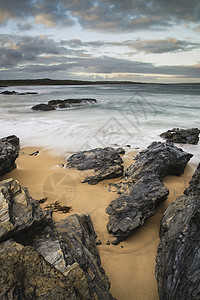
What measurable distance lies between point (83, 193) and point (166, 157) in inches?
97.4

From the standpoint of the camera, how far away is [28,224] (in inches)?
88.4

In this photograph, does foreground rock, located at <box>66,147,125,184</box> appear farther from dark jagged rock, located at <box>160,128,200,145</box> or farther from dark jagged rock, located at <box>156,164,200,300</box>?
dark jagged rock, located at <box>160,128,200,145</box>

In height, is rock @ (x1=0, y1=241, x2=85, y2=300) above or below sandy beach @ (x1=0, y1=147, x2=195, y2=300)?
above

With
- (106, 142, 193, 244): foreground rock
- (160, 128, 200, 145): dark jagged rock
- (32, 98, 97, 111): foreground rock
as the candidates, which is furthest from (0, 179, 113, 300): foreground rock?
(32, 98, 97, 111): foreground rock

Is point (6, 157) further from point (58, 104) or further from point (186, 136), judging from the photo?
point (58, 104)

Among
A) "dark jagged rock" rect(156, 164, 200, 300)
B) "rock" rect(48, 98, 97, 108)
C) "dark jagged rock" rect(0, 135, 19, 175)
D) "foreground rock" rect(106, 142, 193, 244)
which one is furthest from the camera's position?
"rock" rect(48, 98, 97, 108)

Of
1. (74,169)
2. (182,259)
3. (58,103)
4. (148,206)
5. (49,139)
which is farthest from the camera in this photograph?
(58,103)

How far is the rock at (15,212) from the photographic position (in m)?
2.05

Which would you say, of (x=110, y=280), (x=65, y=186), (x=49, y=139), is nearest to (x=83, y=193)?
(x=65, y=186)

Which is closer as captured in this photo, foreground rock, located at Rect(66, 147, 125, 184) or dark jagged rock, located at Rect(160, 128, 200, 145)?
foreground rock, located at Rect(66, 147, 125, 184)

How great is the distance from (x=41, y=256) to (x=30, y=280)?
212 mm

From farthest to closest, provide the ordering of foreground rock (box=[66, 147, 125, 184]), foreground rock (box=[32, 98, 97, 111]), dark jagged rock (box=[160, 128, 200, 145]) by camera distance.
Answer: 1. foreground rock (box=[32, 98, 97, 111])
2. dark jagged rock (box=[160, 128, 200, 145])
3. foreground rock (box=[66, 147, 125, 184])

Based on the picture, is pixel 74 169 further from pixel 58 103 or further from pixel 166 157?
pixel 58 103

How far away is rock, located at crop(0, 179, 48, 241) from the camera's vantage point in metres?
2.05
